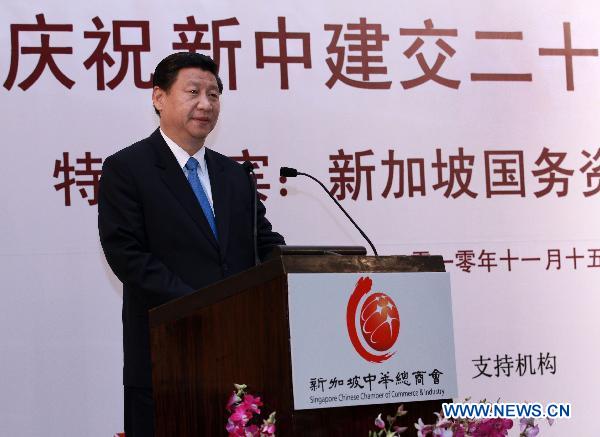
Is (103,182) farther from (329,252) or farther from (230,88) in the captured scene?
(230,88)

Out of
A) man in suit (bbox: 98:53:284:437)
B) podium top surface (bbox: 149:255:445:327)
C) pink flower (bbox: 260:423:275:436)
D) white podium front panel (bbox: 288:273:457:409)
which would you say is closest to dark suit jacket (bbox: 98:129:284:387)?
man in suit (bbox: 98:53:284:437)

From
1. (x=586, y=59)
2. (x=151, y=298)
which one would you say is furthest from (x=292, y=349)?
(x=586, y=59)

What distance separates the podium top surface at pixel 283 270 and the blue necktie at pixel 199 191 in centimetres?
41

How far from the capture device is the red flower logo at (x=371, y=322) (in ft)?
6.26

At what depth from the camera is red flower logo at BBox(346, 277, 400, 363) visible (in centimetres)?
191

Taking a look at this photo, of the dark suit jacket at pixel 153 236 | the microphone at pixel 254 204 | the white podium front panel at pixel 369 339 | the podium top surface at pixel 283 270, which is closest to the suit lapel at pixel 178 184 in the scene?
the dark suit jacket at pixel 153 236

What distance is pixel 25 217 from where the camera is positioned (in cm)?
341

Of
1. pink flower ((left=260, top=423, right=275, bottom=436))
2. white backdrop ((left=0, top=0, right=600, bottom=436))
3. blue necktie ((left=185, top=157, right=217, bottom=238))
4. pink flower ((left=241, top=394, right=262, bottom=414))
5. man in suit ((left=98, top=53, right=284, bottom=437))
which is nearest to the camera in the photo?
pink flower ((left=260, top=423, right=275, bottom=436))

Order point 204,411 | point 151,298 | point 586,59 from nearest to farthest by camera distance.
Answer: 1. point 204,411
2. point 151,298
3. point 586,59

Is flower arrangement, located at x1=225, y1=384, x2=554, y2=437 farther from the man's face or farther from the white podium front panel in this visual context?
the man's face

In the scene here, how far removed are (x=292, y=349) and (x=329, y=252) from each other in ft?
0.97

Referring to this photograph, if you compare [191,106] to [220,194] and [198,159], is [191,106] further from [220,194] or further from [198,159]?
[220,194]

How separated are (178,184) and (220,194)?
117 millimetres

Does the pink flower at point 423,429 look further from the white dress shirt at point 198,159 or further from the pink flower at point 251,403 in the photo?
the white dress shirt at point 198,159
